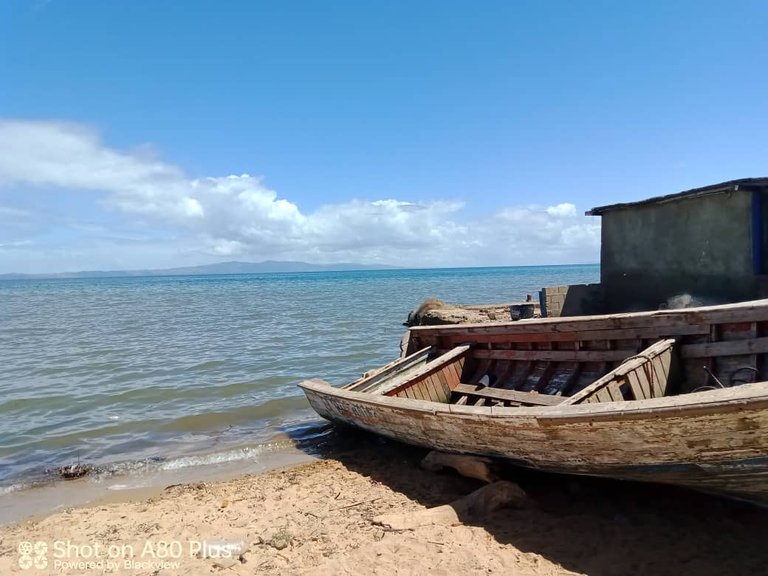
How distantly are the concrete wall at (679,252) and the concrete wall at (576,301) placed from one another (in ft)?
0.67

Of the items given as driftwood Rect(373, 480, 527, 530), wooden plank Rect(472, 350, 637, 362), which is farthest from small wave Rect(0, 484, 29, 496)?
wooden plank Rect(472, 350, 637, 362)

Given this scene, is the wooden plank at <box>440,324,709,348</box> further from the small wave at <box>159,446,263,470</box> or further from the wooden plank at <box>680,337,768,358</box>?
the small wave at <box>159,446,263,470</box>

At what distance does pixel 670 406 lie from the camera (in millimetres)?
3244

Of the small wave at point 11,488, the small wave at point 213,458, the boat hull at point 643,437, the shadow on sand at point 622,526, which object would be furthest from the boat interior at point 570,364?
the small wave at point 11,488

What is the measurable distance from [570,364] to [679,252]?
182 inches

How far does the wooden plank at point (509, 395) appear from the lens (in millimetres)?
5465

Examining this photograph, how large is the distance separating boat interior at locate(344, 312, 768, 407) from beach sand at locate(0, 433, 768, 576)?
94 centimetres

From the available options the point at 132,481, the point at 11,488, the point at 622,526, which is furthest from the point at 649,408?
the point at 11,488

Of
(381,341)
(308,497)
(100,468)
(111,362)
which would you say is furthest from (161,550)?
(381,341)

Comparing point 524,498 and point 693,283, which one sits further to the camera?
point 693,283

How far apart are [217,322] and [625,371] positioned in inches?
826

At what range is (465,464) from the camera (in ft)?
16.7

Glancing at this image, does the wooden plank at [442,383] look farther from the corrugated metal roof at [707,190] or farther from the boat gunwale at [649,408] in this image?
the corrugated metal roof at [707,190]

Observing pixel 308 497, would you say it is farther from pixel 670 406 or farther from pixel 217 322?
pixel 217 322
